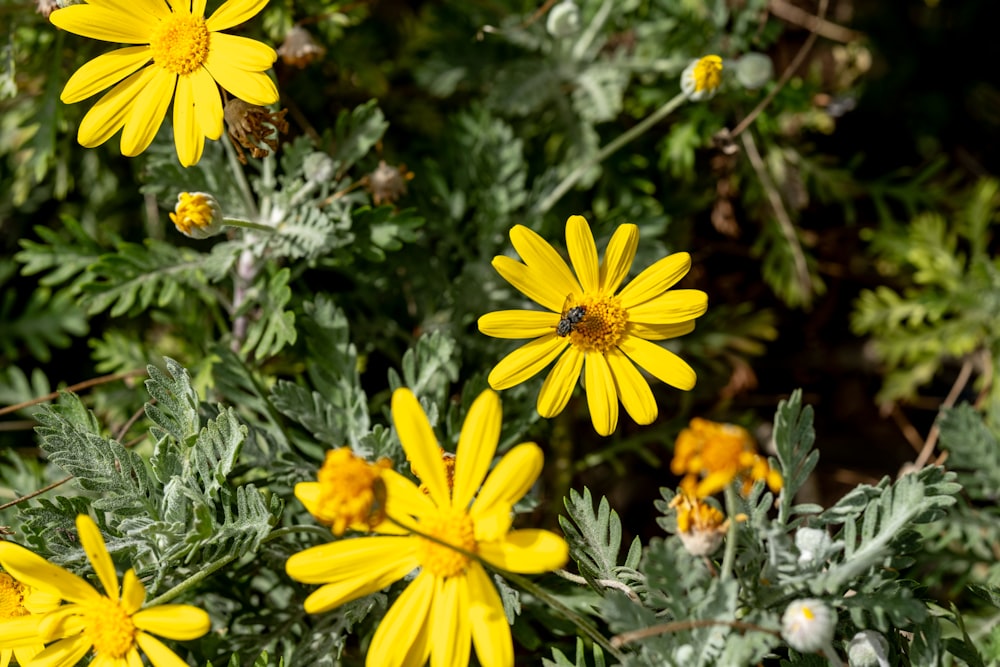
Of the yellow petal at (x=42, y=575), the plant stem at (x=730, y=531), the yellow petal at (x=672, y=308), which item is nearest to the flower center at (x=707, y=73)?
the yellow petal at (x=672, y=308)

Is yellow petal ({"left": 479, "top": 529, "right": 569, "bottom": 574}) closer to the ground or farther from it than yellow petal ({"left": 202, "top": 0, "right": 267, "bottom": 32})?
closer to the ground

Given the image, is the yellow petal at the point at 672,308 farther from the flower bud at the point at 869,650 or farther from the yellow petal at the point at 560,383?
the flower bud at the point at 869,650

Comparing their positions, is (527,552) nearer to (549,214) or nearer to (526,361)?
(526,361)

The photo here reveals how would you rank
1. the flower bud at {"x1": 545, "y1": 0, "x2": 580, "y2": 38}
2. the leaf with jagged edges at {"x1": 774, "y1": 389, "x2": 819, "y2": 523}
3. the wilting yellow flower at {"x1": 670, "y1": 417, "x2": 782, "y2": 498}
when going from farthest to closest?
the flower bud at {"x1": 545, "y1": 0, "x2": 580, "y2": 38} → the leaf with jagged edges at {"x1": 774, "y1": 389, "x2": 819, "y2": 523} → the wilting yellow flower at {"x1": 670, "y1": 417, "x2": 782, "y2": 498}

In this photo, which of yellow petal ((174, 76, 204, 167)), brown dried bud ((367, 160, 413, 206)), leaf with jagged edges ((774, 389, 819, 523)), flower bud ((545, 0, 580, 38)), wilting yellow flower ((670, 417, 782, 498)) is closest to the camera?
wilting yellow flower ((670, 417, 782, 498))

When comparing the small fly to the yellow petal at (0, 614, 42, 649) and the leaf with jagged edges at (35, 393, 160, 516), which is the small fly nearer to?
the leaf with jagged edges at (35, 393, 160, 516)

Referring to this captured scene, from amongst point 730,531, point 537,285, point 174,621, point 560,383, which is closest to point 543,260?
point 537,285

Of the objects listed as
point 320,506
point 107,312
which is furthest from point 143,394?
point 320,506

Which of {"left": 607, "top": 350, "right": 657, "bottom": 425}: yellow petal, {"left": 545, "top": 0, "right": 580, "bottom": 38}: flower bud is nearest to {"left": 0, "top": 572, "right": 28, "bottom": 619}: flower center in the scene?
{"left": 607, "top": 350, "right": 657, "bottom": 425}: yellow petal

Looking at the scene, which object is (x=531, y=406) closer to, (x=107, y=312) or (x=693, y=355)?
(x=693, y=355)
